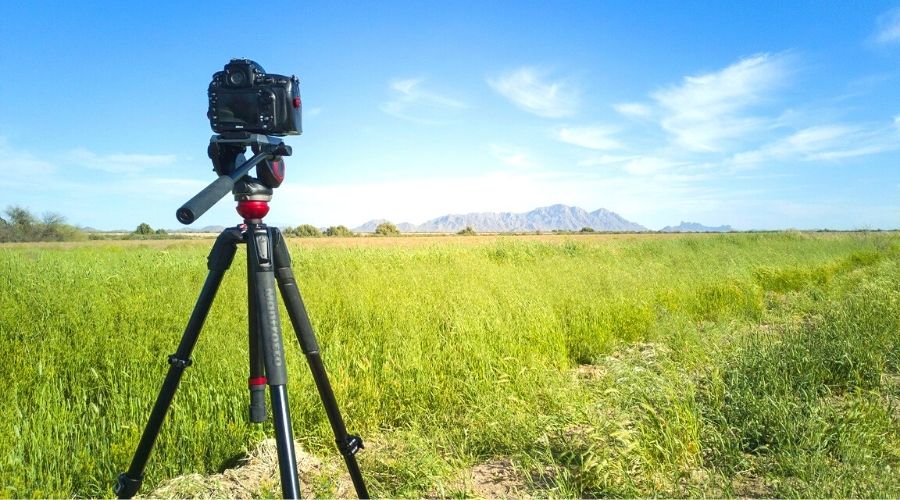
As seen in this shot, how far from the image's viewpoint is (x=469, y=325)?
15.9ft

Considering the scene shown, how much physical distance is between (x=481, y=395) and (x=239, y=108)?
260cm

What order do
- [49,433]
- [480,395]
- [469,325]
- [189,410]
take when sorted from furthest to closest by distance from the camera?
[469,325] → [480,395] → [189,410] → [49,433]

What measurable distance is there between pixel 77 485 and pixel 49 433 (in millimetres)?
336

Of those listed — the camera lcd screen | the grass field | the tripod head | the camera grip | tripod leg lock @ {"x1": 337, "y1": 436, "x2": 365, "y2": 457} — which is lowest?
the grass field

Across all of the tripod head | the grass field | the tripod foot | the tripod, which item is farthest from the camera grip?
the grass field

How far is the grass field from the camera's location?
248 centimetres

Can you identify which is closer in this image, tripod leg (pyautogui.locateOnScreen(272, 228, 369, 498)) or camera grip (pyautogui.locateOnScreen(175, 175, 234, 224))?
camera grip (pyautogui.locateOnScreen(175, 175, 234, 224))

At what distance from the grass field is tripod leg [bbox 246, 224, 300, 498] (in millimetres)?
945

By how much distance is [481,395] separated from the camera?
11.6 ft

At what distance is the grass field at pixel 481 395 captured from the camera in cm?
248

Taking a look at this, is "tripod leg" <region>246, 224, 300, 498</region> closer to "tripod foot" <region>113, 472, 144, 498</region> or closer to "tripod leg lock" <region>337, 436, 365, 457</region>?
"tripod leg lock" <region>337, 436, 365, 457</region>

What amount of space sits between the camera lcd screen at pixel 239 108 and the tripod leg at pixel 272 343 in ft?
1.47

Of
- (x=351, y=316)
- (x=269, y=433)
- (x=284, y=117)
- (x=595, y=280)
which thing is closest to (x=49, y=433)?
(x=269, y=433)

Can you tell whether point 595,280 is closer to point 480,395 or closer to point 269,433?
point 480,395
